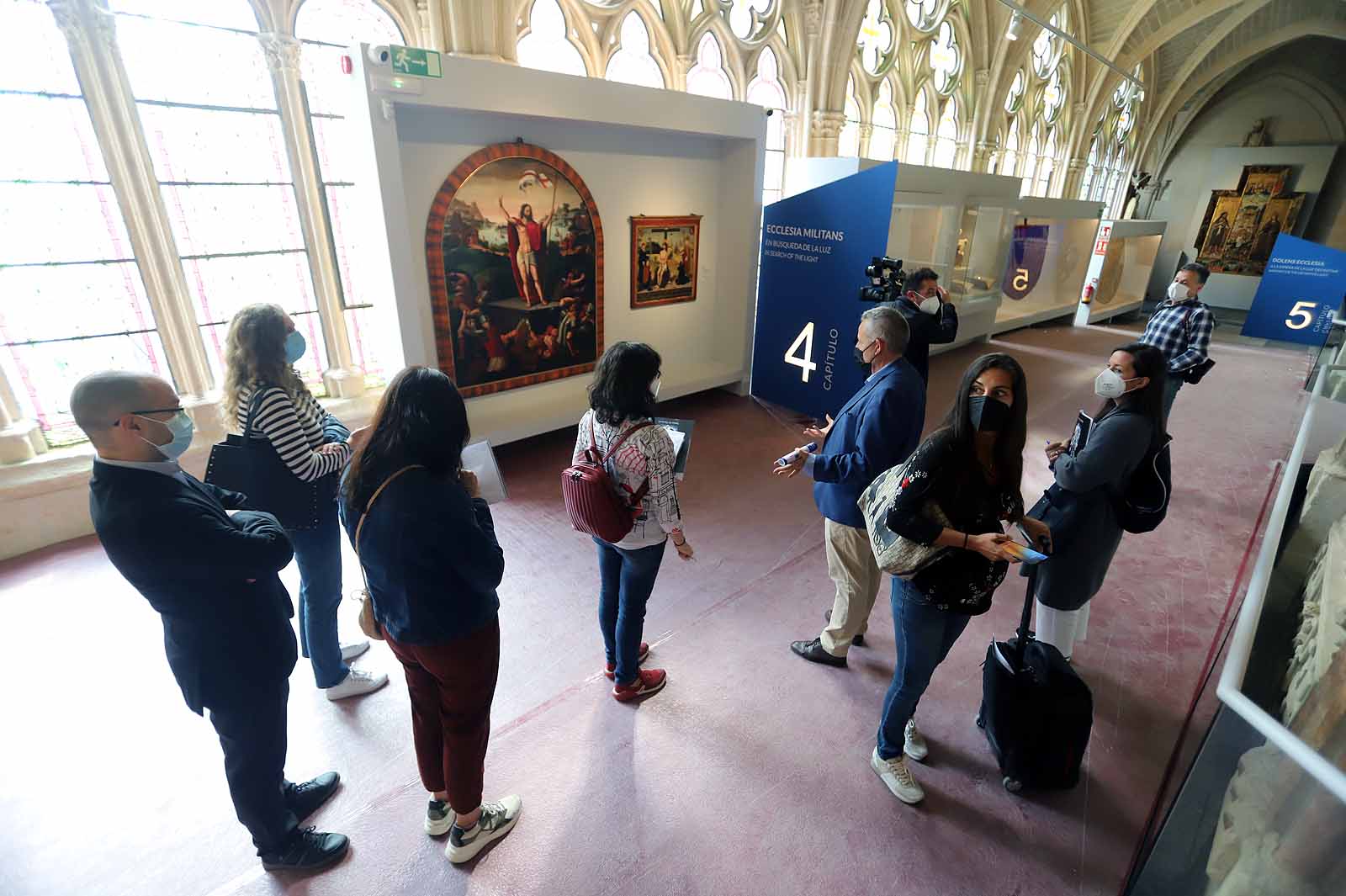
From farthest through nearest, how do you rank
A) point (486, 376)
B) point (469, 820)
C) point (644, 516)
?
1. point (486, 376)
2. point (644, 516)
3. point (469, 820)

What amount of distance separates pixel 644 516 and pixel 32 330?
528 centimetres

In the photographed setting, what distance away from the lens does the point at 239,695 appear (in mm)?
1883

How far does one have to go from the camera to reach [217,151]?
498 cm

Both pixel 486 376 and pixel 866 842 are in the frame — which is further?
pixel 486 376

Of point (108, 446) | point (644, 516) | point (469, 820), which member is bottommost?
point (469, 820)

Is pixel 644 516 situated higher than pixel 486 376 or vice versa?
pixel 644 516

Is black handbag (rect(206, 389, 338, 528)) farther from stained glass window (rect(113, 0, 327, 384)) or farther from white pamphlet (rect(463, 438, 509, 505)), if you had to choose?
stained glass window (rect(113, 0, 327, 384))

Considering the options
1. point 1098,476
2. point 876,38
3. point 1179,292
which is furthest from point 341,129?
point 876,38

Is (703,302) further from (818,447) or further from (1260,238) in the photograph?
(1260,238)

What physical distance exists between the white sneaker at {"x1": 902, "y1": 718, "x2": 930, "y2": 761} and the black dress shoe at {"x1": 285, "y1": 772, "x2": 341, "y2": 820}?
2520mm

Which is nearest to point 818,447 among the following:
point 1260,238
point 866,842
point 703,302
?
point 866,842

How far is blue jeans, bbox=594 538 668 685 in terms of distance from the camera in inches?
100

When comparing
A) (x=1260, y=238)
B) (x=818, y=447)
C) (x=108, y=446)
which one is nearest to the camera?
(x=108, y=446)

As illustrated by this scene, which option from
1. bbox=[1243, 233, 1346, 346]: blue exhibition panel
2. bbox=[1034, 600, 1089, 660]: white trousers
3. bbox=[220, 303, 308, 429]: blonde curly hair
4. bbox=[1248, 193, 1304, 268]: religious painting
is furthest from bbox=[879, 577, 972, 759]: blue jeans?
bbox=[1248, 193, 1304, 268]: religious painting
